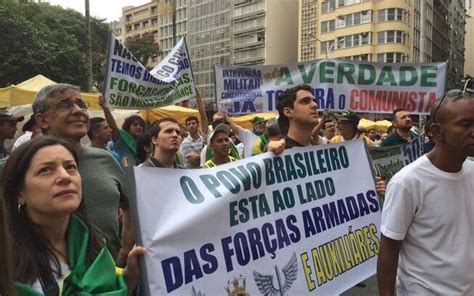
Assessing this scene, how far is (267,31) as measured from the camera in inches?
3329

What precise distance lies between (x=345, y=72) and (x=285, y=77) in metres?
0.68

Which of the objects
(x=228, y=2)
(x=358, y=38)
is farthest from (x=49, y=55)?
(x=228, y=2)

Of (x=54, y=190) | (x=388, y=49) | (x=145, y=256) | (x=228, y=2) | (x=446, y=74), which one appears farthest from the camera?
(x=228, y=2)

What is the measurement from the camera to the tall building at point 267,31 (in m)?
84.6

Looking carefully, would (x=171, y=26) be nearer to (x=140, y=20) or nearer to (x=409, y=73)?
(x=140, y=20)

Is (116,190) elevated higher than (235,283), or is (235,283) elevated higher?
(116,190)

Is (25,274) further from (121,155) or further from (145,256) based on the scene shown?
(121,155)

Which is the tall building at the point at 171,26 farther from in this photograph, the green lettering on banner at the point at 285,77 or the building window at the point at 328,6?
the green lettering on banner at the point at 285,77

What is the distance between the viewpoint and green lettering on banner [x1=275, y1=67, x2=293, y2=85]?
5961 mm

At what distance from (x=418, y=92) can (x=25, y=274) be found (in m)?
4.79

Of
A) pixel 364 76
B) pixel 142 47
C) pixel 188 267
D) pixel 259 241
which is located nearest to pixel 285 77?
pixel 364 76

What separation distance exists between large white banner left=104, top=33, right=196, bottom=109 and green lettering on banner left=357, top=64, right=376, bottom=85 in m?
2.10

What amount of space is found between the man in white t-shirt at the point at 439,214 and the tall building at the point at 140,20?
114 metres

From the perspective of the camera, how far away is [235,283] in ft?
9.13
